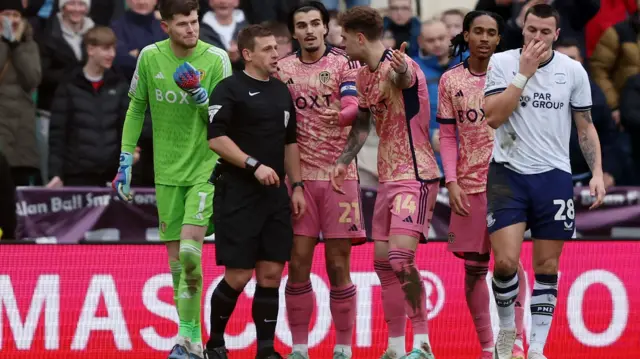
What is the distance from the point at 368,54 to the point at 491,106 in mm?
1137

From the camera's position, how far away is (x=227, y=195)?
11.0m

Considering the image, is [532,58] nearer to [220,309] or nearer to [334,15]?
[220,309]

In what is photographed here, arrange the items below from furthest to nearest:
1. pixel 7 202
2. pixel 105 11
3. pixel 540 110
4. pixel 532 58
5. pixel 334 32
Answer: pixel 105 11
pixel 334 32
pixel 7 202
pixel 540 110
pixel 532 58

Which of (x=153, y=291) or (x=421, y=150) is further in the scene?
(x=153, y=291)

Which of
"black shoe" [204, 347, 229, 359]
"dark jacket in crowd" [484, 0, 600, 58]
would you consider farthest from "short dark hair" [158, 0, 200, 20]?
"dark jacket in crowd" [484, 0, 600, 58]

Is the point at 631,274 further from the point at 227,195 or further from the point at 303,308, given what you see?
the point at 227,195

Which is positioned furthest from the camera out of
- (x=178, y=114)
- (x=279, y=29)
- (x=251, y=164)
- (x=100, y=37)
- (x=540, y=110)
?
(x=100, y=37)

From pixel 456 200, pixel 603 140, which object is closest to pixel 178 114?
pixel 456 200

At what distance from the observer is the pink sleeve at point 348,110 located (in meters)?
11.3

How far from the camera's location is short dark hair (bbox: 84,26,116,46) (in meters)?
15.4

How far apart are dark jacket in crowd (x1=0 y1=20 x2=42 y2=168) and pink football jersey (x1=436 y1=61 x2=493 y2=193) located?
18.6ft

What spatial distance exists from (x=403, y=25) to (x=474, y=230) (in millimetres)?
5393

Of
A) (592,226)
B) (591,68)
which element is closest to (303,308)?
(592,226)

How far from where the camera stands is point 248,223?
10906mm
